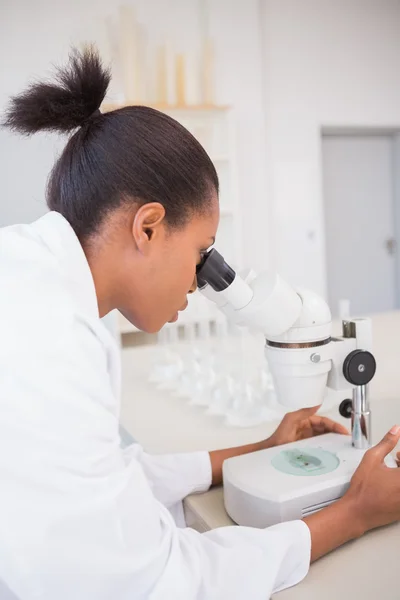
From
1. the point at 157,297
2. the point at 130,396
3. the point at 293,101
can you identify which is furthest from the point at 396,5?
the point at 157,297

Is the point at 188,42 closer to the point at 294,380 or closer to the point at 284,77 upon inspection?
the point at 284,77

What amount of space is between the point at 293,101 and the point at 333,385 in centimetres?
432

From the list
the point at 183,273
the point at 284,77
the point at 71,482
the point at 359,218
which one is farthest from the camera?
the point at 359,218

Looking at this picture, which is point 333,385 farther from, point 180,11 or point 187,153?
point 180,11

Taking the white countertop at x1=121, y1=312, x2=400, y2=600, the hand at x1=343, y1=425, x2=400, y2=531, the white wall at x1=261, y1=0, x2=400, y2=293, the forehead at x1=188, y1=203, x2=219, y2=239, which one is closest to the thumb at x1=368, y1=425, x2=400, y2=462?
the hand at x1=343, y1=425, x2=400, y2=531

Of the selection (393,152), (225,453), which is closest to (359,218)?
(393,152)

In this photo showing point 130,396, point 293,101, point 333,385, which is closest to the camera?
point 333,385

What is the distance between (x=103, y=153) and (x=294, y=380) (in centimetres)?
51

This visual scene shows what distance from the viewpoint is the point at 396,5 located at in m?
5.16

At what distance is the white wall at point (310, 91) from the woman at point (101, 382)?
4.10 meters

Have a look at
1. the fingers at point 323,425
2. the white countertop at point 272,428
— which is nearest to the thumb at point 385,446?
the white countertop at point 272,428

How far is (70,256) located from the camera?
30.4 inches

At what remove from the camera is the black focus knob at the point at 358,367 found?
994 mm

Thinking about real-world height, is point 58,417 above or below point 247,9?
below
